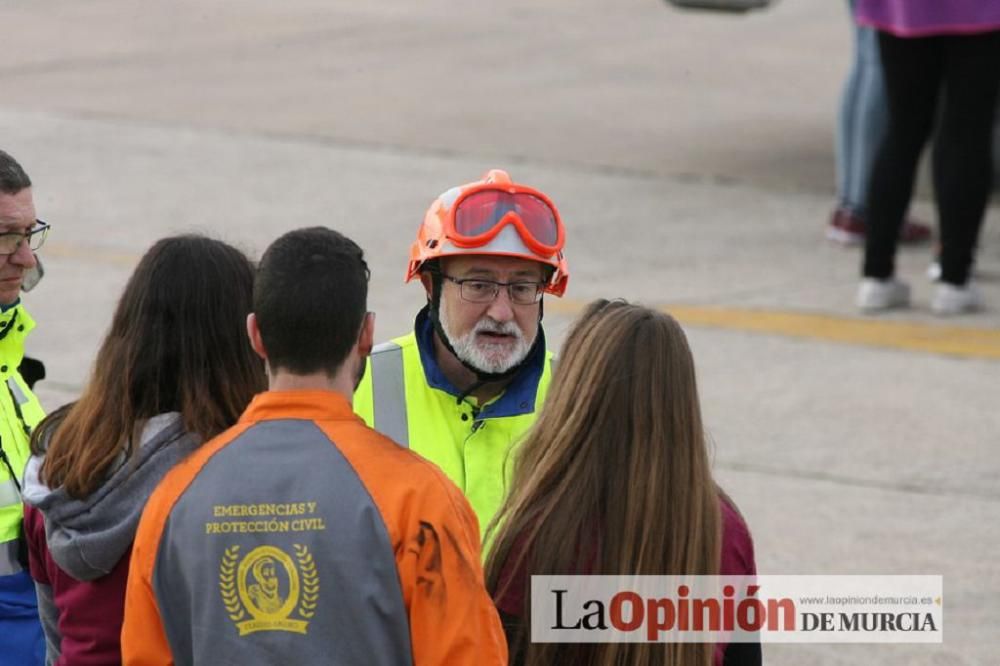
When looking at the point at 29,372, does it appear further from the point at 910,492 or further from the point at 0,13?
the point at 0,13

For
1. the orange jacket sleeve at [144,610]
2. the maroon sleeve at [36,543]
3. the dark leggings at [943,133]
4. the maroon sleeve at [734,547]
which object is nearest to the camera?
the orange jacket sleeve at [144,610]

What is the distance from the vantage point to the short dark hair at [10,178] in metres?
3.71

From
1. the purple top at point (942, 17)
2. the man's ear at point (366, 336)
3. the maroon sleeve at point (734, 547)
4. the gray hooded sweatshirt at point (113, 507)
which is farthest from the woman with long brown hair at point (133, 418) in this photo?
the purple top at point (942, 17)

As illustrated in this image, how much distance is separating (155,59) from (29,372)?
11.0 meters

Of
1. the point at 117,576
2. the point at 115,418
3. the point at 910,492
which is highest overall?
the point at 115,418

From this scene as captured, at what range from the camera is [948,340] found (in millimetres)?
7969

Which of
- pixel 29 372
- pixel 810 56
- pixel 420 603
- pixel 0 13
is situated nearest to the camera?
pixel 420 603

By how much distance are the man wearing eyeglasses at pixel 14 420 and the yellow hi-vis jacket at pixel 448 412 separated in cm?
70

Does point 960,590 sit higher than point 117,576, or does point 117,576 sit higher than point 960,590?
point 117,576

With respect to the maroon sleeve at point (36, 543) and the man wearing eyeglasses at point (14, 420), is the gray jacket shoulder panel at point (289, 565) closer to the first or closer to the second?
the maroon sleeve at point (36, 543)

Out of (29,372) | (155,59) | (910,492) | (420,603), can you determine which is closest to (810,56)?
(155,59)

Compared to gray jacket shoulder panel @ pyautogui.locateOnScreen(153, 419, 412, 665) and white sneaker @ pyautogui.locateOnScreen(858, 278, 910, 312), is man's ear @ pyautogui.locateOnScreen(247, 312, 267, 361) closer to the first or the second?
gray jacket shoulder panel @ pyautogui.locateOnScreen(153, 419, 412, 665)

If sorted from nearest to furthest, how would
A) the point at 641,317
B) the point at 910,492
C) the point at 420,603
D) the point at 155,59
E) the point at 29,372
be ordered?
the point at 420,603
the point at 641,317
the point at 29,372
the point at 910,492
the point at 155,59

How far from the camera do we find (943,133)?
26.1 ft
